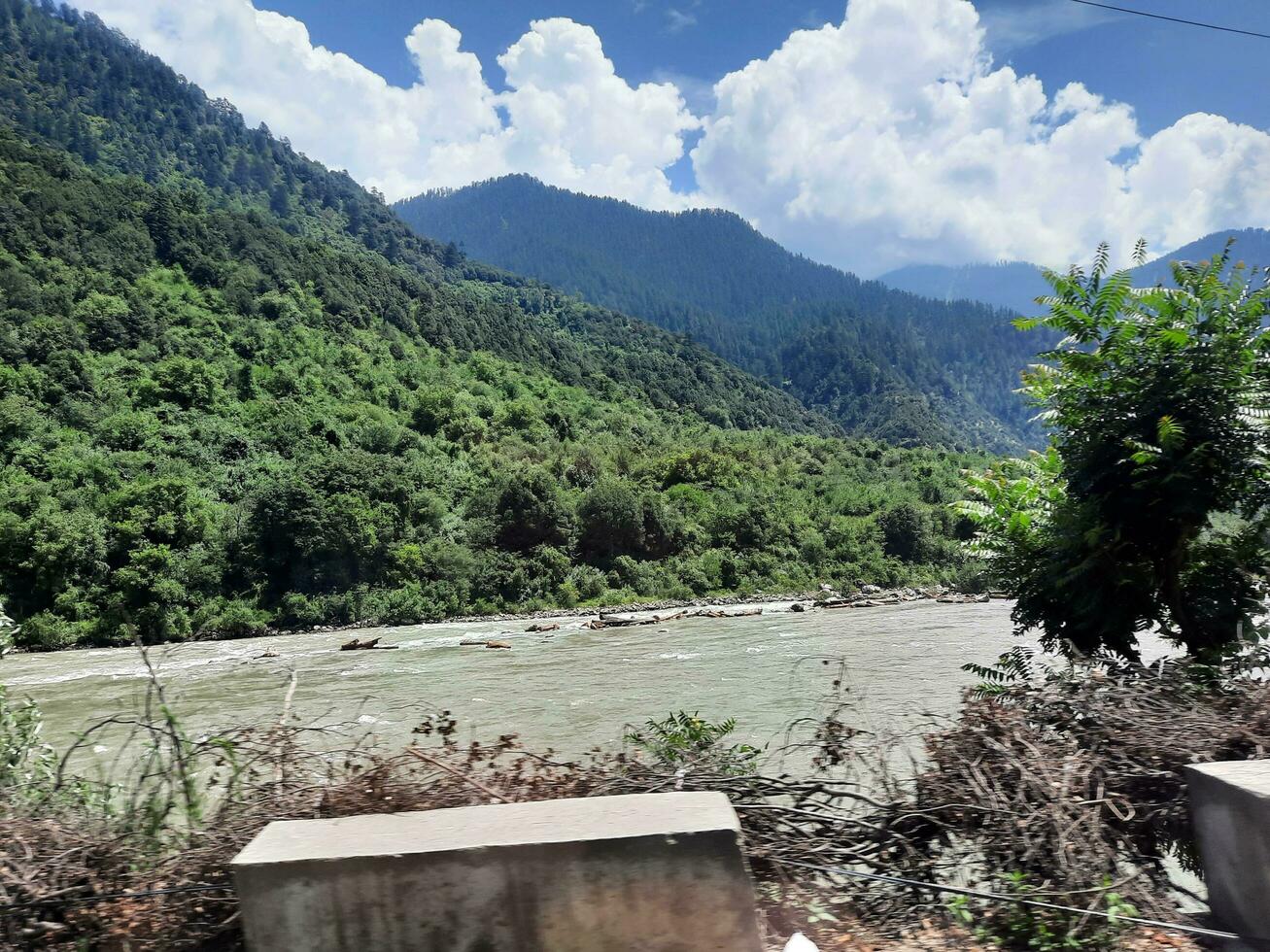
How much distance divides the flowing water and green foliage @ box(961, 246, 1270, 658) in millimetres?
4520

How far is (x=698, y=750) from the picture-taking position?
195 inches

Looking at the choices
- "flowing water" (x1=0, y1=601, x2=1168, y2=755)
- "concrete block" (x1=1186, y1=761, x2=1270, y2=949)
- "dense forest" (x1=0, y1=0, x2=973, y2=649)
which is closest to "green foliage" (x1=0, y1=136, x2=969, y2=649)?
"dense forest" (x1=0, y1=0, x2=973, y2=649)

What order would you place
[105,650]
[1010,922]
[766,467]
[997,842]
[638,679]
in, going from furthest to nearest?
[766,467] → [105,650] → [638,679] → [997,842] → [1010,922]

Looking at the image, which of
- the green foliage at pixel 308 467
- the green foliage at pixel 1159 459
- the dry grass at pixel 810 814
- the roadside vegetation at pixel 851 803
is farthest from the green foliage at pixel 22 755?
the green foliage at pixel 308 467

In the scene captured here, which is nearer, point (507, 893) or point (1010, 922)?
point (507, 893)

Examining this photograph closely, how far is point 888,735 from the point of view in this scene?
5.20 metres

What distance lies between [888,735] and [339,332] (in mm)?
93990

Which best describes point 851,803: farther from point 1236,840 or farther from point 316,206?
point 316,206

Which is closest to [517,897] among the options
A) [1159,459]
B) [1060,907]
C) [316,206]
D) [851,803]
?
[1060,907]

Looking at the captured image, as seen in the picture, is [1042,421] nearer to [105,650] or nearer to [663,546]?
[105,650]

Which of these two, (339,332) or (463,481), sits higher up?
(339,332)

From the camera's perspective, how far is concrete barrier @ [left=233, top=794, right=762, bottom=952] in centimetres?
312

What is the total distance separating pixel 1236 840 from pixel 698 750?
256 centimetres

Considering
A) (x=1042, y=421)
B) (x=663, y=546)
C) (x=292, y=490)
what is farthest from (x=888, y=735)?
(x=663, y=546)
